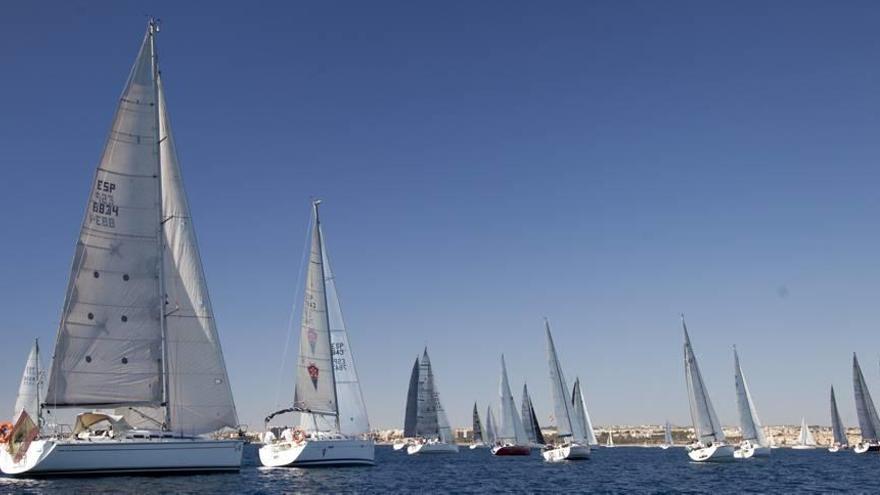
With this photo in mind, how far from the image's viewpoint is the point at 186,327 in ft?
128

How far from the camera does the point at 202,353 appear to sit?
1542 inches

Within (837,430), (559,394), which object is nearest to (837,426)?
(837,430)

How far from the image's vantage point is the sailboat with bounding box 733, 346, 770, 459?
278 feet

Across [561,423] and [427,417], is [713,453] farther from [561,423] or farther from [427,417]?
[427,417]

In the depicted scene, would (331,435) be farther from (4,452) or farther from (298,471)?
(4,452)

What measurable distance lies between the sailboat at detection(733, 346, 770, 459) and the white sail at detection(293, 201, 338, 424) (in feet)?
157

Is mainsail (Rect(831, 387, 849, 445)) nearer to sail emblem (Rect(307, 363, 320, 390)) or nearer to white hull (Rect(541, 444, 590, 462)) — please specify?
white hull (Rect(541, 444, 590, 462))

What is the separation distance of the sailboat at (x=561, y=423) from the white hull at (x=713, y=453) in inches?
387

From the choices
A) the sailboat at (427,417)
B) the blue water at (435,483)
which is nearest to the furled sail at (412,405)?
the sailboat at (427,417)

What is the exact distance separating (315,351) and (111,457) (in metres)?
18.8

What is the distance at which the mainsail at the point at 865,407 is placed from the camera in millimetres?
105000

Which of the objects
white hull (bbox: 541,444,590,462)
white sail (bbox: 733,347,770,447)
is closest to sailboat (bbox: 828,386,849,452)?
white sail (bbox: 733,347,770,447)

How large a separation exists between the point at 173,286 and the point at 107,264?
316 cm

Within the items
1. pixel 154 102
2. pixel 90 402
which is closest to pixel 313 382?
pixel 90 402
